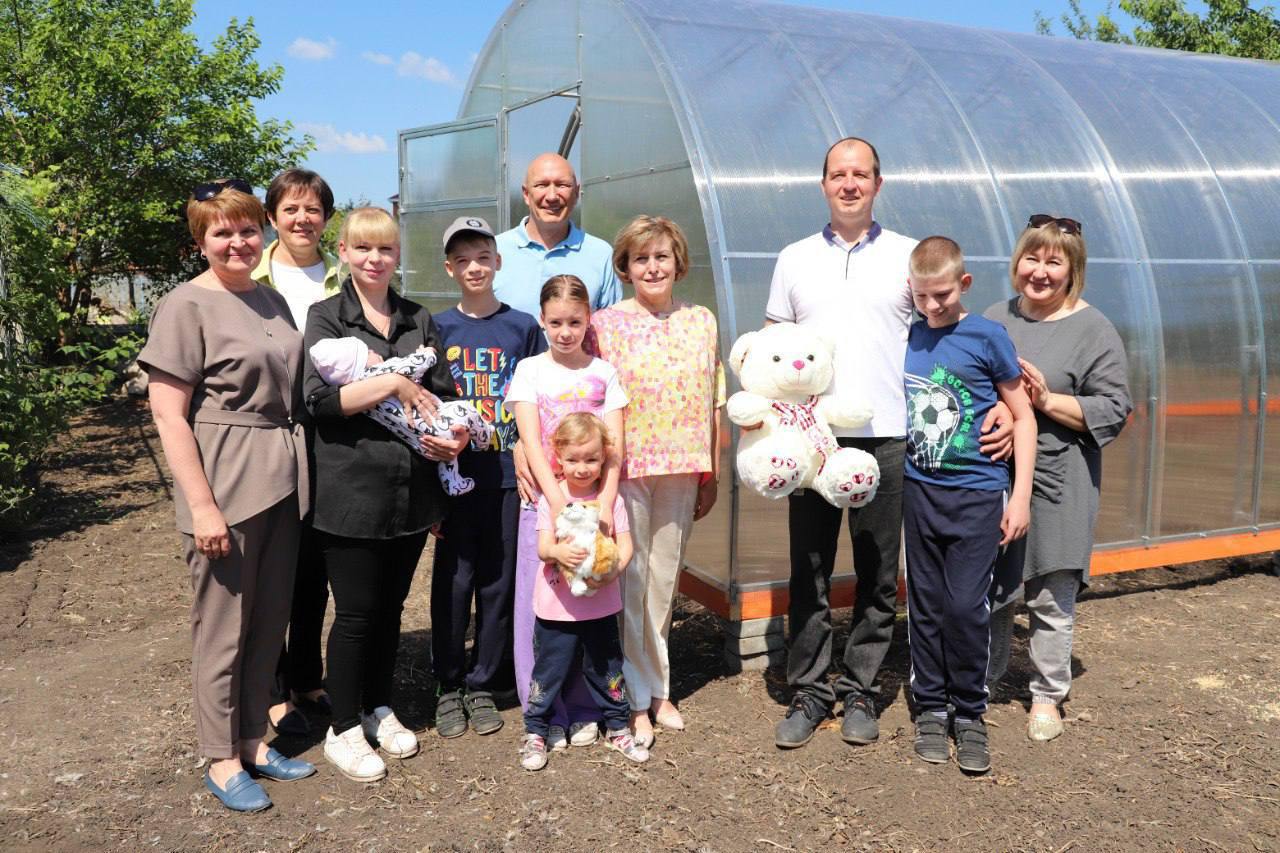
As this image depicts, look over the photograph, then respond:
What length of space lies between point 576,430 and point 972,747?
6.35 ft

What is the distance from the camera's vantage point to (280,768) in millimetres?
3693

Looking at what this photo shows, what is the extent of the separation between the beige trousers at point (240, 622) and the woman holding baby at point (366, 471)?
0.51 ft

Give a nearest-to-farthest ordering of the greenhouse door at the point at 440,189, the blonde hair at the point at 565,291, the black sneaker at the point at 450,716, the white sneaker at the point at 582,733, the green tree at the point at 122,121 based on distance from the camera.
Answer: the blonde hair at the point at 565,291, the white sneaker at the point at 582,733, the black sneaker at the point at 450,716, the greenhouse door at the point at 440,189, the green tree at the point at 122,121

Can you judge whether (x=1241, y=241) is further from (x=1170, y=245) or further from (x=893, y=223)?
(x=893, y=223)

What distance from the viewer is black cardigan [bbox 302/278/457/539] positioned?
347 centimetres

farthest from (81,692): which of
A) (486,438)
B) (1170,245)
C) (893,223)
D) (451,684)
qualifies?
(1170,245)

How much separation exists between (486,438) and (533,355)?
424mm

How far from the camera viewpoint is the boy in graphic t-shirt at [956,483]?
364 centimetres

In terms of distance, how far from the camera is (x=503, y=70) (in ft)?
26.2

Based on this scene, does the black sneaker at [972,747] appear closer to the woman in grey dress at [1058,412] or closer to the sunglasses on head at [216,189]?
the woman in grey dress at [1058,412]

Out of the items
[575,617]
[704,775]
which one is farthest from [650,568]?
[704,775]

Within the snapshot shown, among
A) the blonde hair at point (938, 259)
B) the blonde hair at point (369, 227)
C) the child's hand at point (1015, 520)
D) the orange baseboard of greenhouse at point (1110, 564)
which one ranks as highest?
the blonde hair at point (369, 227)

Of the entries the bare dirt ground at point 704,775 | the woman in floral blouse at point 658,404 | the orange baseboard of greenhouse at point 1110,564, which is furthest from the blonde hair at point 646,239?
the bare dirt ground at point 704,775

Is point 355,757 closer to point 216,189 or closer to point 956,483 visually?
point 216,189
